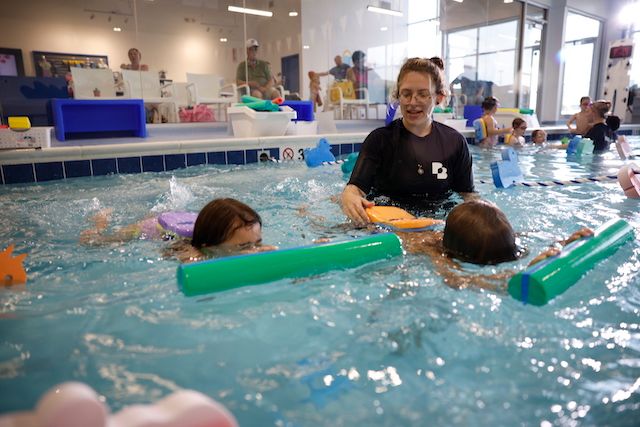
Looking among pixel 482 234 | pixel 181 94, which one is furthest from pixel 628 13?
pixel 482 234

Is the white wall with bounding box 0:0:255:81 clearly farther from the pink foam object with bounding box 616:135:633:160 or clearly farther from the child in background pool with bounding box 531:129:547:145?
the pink foam object with bounding box 616:135:633:160

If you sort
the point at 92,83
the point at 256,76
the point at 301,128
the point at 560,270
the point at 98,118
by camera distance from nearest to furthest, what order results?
the point at 560,270, the point at 98,118, the point at 301,128, the point at 92,83, the point at 256,76

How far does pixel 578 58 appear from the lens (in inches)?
667

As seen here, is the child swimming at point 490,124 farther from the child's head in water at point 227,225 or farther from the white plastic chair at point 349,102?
the child's head in water at point 227,225

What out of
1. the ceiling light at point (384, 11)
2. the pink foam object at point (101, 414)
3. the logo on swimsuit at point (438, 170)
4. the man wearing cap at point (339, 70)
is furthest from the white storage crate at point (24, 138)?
the ceiling light at point (384, 11)

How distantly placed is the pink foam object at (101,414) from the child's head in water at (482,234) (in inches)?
59.6

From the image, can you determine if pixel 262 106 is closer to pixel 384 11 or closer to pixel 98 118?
pixel 98 118

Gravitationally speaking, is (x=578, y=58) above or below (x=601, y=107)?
above

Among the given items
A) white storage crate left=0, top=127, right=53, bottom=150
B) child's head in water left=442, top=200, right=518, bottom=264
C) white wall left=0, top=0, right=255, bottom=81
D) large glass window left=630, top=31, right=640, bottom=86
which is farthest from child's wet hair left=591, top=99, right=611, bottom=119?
large glass window left=630, top=31, right=640, bottom=86

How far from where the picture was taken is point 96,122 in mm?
7566

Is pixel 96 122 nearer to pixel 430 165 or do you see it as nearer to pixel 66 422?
pixel 430 165

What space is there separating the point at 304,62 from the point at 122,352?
35.9 feet

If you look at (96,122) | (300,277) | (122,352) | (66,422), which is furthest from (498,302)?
(96,122)

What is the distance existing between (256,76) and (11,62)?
4.70 m
